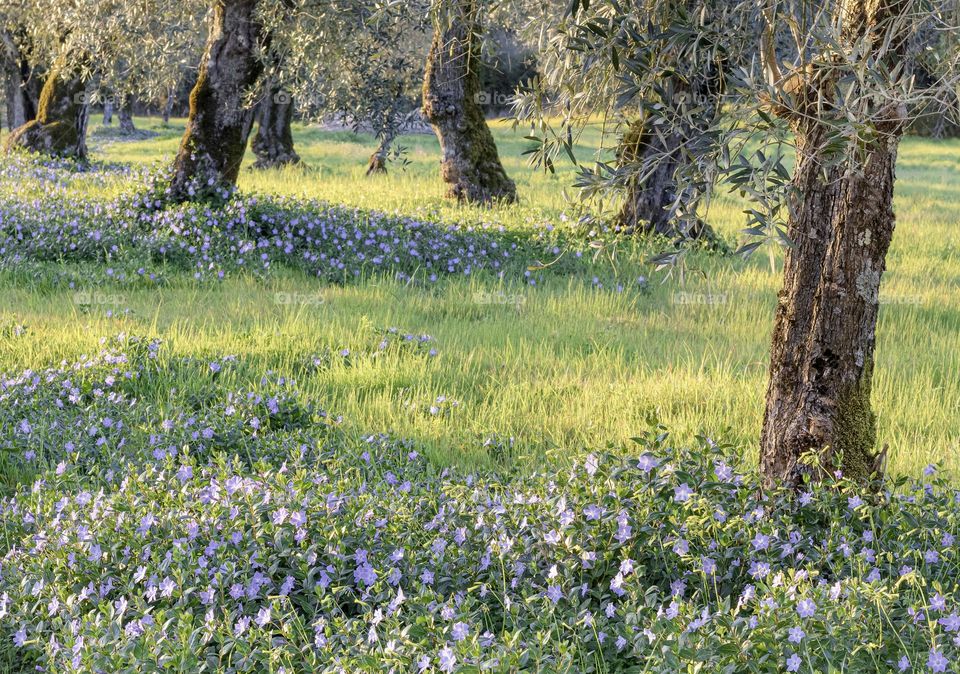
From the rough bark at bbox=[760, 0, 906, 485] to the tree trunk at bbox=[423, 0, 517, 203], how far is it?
1181 cm

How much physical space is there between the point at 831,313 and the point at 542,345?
404 cm

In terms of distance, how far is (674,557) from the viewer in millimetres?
4242

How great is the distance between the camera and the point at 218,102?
13578 mm

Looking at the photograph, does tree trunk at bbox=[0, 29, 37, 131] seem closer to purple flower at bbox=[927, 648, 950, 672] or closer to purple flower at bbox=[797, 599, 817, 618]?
purple flower at bbox=[797, 599, 817, 618]

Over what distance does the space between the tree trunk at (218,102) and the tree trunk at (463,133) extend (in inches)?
138

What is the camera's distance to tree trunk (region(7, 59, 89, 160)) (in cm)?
2338

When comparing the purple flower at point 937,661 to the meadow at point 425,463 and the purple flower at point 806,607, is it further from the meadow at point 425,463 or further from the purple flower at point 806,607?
the purple flower at point 806,607

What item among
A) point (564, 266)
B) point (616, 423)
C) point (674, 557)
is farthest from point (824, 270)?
point (564, 266)

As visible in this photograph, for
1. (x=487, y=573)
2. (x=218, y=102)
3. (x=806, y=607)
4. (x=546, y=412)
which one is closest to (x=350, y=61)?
(x=218, y=102)

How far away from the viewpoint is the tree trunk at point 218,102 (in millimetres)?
13438

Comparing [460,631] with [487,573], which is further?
[487,573]

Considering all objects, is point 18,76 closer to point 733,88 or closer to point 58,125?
point 58,125

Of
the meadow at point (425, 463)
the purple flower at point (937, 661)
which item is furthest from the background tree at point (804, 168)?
the purple flower at point (937, 661)

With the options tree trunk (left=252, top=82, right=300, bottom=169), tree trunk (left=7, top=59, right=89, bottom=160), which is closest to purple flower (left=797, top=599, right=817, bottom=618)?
tree trunk (left=7, top=59, right=89, bottom=160)
